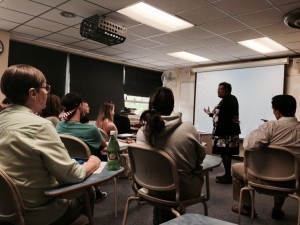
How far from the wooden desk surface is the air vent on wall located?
315 centimetres

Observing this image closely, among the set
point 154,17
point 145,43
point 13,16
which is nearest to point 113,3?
point 154,17

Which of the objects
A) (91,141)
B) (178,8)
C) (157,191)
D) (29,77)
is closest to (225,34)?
(178,8)

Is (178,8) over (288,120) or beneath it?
over

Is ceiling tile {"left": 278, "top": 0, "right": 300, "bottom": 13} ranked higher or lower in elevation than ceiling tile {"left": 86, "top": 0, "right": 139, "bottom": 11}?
higher

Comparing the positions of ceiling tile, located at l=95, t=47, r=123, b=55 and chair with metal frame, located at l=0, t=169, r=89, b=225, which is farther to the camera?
ceiling tile, located at l=95, t=47, r=123, b=55

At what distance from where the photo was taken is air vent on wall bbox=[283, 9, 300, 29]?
3.24 metres

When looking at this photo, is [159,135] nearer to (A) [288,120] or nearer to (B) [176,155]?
(B) [176,155]

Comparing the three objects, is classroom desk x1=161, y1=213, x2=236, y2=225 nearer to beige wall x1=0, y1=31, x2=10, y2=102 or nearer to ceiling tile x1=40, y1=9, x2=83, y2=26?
ceiling tile x1=40, y1=9, x2=83, y2=26

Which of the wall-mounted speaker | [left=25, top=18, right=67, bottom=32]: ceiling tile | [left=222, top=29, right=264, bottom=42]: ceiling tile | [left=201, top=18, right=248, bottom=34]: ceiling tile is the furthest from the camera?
the wall-mounted speaker

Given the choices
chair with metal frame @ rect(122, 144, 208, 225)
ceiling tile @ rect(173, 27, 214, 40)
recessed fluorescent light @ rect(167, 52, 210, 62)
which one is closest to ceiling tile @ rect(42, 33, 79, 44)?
ceiling tile @ rect(173, 27, 214, 40)

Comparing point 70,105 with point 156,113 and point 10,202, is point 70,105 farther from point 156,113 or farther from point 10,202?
point 10,202

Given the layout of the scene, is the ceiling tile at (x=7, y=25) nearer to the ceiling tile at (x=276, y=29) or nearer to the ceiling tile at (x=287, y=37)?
the ceiling tile at (x=276, y=29)

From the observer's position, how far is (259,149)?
2068 millimetres

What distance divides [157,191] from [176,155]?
0.29m
